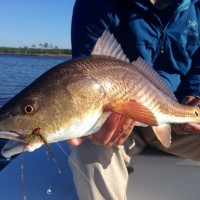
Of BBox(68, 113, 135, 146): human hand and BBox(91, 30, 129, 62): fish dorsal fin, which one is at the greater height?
BBox(91, 30, 129, 62): fish dorsal fin

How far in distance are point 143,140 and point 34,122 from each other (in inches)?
61.0

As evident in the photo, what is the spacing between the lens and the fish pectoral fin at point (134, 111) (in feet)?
7.43

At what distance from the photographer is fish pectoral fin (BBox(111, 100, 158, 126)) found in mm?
2264

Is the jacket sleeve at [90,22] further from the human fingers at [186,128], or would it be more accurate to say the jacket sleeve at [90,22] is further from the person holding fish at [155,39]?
the human fingers at [186,128]

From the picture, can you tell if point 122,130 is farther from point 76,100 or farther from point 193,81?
point 193,81

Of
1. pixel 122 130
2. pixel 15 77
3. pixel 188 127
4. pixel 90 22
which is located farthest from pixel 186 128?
pixel 15 77

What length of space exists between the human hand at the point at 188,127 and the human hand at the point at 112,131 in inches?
26.2

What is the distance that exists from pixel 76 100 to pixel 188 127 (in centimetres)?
130

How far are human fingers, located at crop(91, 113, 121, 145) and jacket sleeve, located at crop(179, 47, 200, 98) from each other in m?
1.12

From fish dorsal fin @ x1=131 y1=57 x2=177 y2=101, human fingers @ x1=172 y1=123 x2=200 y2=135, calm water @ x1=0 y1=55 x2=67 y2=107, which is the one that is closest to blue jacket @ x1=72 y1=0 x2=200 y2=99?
human fingers @ x1=172 y1=123 x2=200 y2=135

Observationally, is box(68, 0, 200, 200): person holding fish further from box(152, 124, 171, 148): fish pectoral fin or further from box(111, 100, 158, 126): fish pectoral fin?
box(111, 100, 158, 126): fish pectoral fin

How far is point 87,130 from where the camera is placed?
2.26 meters

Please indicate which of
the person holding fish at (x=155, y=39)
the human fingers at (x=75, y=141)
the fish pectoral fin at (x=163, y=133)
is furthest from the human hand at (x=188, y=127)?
the human fingers at (x=75, y=141)

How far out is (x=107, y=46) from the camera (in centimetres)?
246
